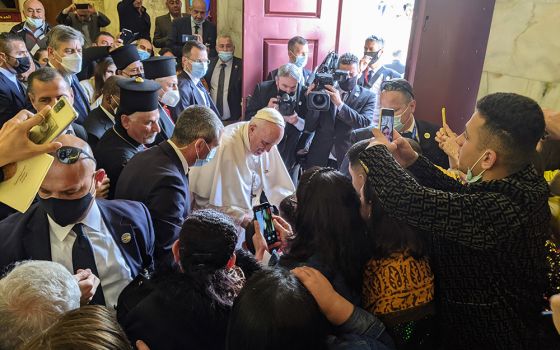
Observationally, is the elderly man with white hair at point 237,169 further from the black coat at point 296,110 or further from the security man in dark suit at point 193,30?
the security man in dark suit at point 193,30

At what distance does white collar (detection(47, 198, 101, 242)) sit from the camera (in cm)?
167

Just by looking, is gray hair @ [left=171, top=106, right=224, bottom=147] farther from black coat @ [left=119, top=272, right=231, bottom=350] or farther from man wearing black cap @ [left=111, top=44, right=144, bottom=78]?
man wearing black cap @ [left=111, top=44, right=144, bottom=78]

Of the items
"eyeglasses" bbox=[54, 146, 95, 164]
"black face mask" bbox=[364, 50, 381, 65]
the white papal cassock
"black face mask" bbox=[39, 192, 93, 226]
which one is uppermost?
"black face mask" bbox=[364, 50, 381, 65]

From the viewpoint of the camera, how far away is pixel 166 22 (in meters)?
5.86

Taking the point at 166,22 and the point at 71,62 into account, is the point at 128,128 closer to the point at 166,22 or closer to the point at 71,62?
the point at 71,62

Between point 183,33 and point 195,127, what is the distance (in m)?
3.52

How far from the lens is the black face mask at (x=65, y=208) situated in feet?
5.28

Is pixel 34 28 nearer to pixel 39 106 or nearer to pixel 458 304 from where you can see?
pixel 39 106

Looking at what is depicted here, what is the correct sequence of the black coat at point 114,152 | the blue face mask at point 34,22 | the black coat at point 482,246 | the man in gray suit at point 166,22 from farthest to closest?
the man in gray suit at point 166,22 < the blue face mask at point 34,22 < the black coat at point 114,152 < the black coat at point 482,246

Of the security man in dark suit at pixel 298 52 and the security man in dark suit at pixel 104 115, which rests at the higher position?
the security man in dark suit at pixel 298 52

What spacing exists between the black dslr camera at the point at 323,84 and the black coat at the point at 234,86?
1.31 m

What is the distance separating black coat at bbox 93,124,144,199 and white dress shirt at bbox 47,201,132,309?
793mm

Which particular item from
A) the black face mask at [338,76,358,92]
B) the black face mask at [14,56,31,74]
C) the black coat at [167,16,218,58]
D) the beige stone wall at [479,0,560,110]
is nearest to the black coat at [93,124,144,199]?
the black face mask at [14,56,31,74]

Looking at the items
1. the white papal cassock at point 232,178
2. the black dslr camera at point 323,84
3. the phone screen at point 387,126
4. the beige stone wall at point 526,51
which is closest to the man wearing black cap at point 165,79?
the white papal cassock at point 232,178
